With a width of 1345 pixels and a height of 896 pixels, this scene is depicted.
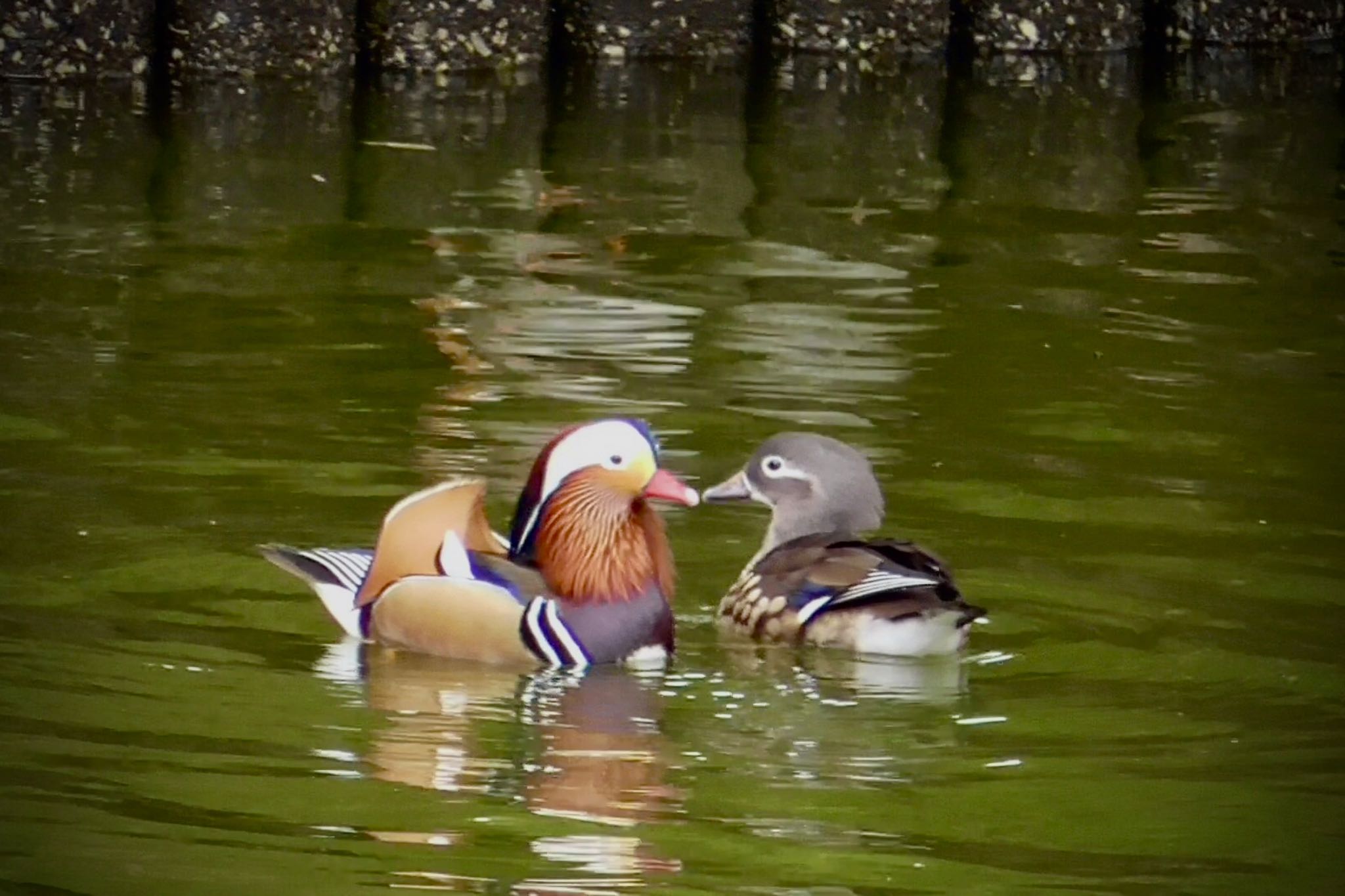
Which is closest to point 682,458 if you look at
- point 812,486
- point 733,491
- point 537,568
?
point 733,491

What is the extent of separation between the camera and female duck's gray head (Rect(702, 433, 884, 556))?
6910 mm

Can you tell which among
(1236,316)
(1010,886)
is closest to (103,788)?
(1010,886)

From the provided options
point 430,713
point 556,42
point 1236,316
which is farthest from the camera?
point 556,42

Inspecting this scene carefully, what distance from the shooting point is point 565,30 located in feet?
47.9

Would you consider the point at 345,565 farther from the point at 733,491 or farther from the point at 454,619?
the point at 733,491

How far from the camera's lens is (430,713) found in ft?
19.1

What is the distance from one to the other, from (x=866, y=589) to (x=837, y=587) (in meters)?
0.13

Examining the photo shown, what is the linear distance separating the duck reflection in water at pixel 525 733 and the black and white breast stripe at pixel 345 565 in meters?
0.14

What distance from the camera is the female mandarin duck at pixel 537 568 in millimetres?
6309

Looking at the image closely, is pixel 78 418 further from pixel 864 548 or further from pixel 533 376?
pixel 864 548

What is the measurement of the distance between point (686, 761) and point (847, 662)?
99cm

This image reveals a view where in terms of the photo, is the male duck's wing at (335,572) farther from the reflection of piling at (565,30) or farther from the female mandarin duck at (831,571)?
the reflection of piling at (565,30)

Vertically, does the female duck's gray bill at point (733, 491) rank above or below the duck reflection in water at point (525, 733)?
above

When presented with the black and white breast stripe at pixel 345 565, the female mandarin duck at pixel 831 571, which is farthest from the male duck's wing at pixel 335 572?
the female mandarin duck at pixel 831 571
